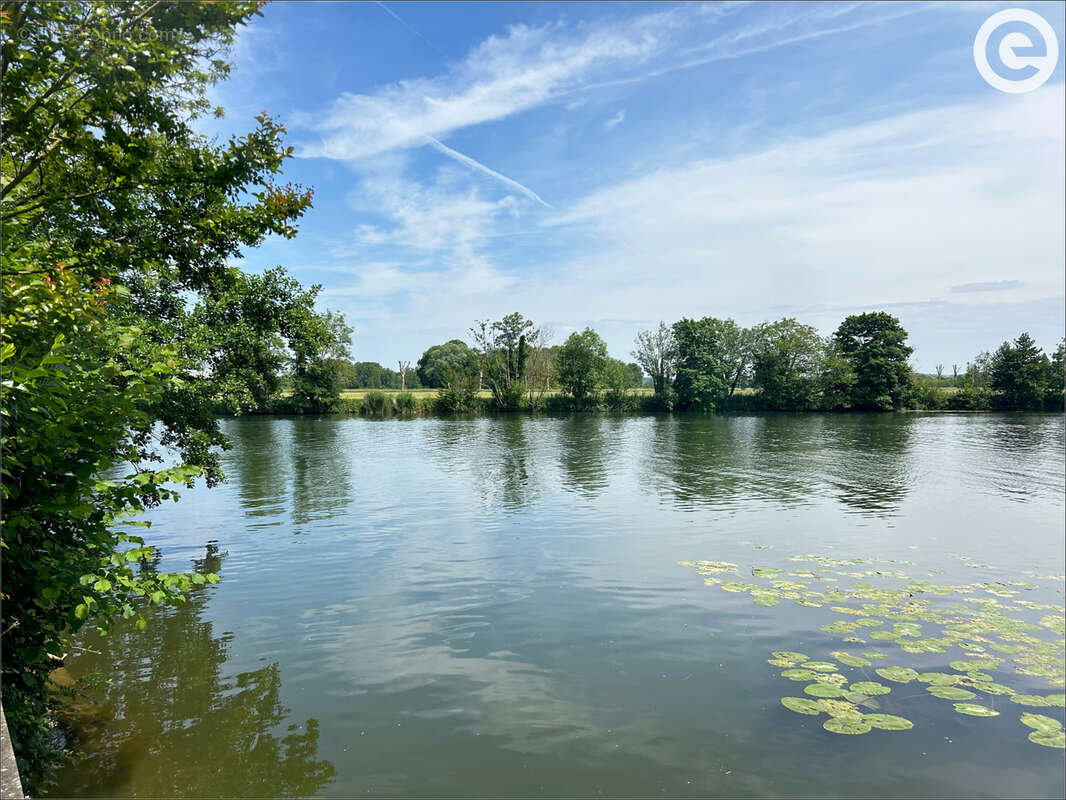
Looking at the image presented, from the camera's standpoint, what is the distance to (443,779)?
18.3 feet

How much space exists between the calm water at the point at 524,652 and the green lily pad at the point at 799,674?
169 millimetres

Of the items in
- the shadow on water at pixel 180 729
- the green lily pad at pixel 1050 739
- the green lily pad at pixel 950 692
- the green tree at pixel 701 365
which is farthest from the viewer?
the green tree at pixel 701 365

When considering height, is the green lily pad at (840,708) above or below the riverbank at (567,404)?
below

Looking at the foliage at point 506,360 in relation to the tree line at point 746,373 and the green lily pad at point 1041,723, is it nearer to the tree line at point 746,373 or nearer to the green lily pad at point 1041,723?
the tree line at point 746,373

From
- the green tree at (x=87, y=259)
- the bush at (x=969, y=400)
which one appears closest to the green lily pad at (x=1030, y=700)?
the green tree at (x=87, y=259)

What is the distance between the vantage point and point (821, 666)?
7676 mm

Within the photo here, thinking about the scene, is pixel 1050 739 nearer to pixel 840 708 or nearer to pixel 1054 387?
pixel 840 708

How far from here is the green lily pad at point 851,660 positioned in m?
7.74

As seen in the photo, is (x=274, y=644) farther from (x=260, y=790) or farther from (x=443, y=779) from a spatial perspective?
(x=443, y=779)

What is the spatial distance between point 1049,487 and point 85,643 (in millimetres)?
27232

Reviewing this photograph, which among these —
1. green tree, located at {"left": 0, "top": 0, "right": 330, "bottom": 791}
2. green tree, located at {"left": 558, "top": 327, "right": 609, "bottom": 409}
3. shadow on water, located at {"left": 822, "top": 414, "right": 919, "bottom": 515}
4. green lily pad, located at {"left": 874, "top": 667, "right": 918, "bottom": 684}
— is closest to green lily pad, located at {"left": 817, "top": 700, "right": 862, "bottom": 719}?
green lily pad, located at {"left": 874, "top": 667, "right": 918, "bottom": 684}

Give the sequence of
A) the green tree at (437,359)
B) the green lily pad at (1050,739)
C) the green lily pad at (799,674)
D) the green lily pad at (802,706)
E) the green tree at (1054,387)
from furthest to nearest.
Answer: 1. the green tree at (437,359)
2. the green tree at (1054,387)
3. the green lily pad at (799,674)
4. the green lily pad at (802,706)
5. the green lily pad at (1050,739)

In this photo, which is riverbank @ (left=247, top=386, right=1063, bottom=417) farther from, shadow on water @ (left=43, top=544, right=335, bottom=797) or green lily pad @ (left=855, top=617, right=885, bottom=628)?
green lily pad @ (left=855, top=617, right=885, bottom=628)

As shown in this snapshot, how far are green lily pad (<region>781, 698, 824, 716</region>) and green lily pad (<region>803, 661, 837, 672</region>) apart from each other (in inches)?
33.9
